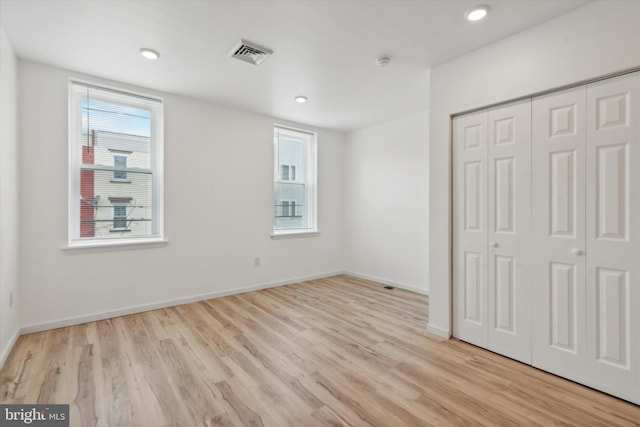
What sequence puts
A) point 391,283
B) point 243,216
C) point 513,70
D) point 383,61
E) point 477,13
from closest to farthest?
point 477,13 → point 513,70 → point 383,61 → point 243,216 → point 391,283

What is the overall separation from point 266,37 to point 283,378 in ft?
8.72

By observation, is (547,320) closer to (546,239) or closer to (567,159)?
(546,239)

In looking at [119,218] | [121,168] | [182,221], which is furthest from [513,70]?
[119,218]

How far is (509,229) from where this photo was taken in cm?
232

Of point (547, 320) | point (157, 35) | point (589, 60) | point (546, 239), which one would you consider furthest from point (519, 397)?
point (157, 35)

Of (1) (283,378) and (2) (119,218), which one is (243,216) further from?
(1) (283,378)

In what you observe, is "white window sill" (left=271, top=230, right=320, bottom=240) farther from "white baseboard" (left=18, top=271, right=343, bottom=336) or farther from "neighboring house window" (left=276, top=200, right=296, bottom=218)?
"white baseboard" (left=18, top=271, right=343, bottom=336)

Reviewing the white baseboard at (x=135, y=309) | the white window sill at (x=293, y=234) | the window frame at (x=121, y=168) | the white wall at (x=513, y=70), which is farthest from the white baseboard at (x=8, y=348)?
the white wall at (x=513, y=70)

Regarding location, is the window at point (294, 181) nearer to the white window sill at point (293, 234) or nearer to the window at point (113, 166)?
the white window sill at point (293, 234)

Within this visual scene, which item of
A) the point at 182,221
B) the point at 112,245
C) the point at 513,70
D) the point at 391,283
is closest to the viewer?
the point at 513,70

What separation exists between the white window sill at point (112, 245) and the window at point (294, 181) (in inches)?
67.2

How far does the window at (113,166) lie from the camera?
9.96 ft

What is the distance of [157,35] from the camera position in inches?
90.4

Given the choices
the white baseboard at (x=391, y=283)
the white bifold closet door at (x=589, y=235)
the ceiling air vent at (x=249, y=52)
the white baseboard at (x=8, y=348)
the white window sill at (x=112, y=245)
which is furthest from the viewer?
the white baseboard at (x=391, y=283)
